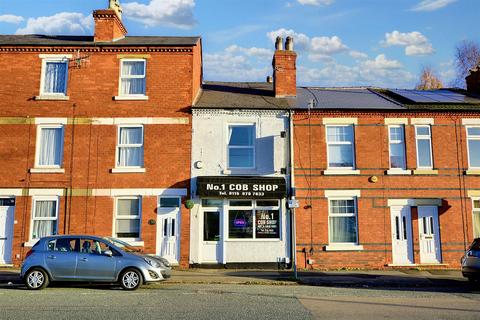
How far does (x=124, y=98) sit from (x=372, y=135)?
33.4ft

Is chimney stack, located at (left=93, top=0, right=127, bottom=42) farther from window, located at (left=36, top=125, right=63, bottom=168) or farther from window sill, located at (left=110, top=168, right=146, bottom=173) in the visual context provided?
window sill, located at (left=110, top=168, right=146, bottom=173)

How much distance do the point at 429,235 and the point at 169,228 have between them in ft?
33.7

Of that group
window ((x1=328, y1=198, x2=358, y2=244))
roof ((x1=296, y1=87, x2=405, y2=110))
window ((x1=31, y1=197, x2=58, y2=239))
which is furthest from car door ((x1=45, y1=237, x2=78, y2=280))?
roof ((x1=296, y1=87, x2=405, y2=110))

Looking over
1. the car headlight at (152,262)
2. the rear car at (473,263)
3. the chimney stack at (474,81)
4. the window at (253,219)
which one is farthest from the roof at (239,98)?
the chimney stack at (474,81)

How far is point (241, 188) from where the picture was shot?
16531 mm

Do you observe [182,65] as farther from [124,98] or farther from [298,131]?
[298,131]

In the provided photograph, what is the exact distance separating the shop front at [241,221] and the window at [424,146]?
19.0 ft

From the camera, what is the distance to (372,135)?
693 inches

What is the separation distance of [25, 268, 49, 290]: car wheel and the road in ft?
0.69

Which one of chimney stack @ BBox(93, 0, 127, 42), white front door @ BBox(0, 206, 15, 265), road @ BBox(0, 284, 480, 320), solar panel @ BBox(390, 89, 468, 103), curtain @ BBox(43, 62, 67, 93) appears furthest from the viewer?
solar panel @ BBox(390, 89, 468, 103)

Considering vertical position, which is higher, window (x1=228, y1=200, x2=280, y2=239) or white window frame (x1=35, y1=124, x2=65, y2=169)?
white window frame (x1=35, y1=124, x2=65, y2=169)

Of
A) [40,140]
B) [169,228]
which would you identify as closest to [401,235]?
[169,228]

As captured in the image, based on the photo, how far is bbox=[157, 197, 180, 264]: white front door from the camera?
1662 cm

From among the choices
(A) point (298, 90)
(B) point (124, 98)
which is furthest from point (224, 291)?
(A) point (298, 90)
